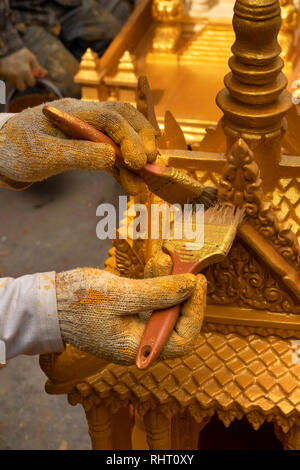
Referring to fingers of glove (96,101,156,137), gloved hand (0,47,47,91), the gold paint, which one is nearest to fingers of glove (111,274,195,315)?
fingers of glove (96,101,156,137)

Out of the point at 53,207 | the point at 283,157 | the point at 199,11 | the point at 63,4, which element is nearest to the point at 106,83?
the point at 199,11

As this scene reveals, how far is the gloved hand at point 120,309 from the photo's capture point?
1068 mm

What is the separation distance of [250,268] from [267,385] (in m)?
0.24

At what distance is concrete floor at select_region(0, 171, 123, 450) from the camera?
7.52 ft

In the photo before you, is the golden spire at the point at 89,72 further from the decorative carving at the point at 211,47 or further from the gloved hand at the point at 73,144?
the gloved hand at the point at 73,144

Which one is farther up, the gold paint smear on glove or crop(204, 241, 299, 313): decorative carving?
the gold paint smear on glove

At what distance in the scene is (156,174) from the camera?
3.84 ft

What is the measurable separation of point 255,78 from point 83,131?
0.35 meters

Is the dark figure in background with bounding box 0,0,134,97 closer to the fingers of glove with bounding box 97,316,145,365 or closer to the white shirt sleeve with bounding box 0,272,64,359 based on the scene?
the white shirt sleeve with bounding box 0,272,64,359

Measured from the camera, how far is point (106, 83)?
2850 mm

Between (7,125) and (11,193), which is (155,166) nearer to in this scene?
(7,125)

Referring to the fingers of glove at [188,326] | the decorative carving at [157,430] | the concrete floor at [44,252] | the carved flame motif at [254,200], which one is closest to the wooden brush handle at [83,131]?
the carved flame motif at [254,200]

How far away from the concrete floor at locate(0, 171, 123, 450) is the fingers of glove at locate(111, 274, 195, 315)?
132cm

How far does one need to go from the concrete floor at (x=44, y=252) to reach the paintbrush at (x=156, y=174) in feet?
4.42
